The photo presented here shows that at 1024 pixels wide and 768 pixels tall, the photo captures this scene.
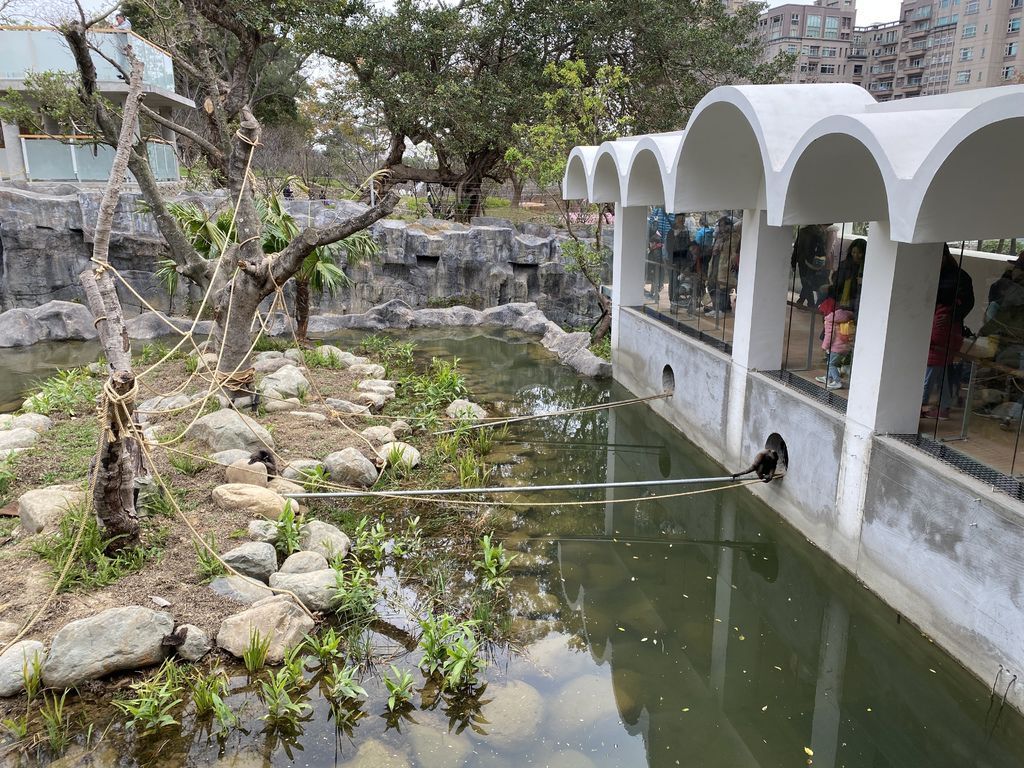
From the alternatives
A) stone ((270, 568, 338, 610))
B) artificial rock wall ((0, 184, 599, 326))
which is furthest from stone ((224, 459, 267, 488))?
artificial rock wall ((0, 184, 599, 326))

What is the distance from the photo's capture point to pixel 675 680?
532 centimetres

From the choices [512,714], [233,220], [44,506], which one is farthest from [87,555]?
[233,220]

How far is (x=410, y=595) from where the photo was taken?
6.13 metres

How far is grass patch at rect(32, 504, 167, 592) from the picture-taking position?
5266mm

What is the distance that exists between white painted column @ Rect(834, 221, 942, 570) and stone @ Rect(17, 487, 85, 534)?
6.25 m

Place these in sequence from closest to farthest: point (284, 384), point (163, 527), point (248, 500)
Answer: point (163, 527) < point (248, 500) < point (284, 384)

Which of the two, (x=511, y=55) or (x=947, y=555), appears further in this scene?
(x=511, y=55)

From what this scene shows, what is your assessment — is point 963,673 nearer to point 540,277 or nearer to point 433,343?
point 433,343

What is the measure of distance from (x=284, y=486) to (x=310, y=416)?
1.94m

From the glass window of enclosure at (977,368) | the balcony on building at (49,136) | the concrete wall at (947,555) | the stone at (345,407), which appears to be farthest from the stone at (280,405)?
the balcony on building at (49,136)

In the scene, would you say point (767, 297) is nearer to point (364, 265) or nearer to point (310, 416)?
point (310, 416)

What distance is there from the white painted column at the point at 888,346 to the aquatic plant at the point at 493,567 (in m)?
2.91

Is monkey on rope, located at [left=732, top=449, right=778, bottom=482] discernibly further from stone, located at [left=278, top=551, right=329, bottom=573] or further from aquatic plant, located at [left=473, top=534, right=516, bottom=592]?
stone, located at [left=278, top=551, right=329, bottom=573]

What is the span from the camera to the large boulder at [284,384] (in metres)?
9.62
